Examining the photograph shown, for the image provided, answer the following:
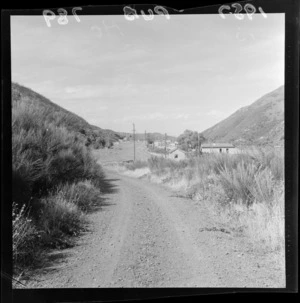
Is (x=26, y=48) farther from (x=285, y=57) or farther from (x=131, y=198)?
(x=285, y=57)

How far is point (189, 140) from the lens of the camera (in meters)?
3.68

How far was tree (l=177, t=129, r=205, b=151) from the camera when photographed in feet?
11.9

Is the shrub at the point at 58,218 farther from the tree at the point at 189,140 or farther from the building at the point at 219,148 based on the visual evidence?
the building at the point at 219,148

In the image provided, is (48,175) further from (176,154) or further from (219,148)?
(219,148)

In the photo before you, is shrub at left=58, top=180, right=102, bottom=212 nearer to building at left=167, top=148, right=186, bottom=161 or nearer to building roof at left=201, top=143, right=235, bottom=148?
building at left=167, top=148, right=186, bottom=161

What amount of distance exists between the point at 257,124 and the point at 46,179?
6.54 feet

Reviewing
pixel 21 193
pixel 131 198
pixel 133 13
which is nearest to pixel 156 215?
pixel 131 198

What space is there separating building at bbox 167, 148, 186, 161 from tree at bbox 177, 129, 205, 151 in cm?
5

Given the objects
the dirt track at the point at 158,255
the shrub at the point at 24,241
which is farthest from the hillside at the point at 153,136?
the shrub at the point at 24,241

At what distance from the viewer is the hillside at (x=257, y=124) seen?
355 cm

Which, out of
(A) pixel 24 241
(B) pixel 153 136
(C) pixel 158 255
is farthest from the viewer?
(B) pixel 153 136

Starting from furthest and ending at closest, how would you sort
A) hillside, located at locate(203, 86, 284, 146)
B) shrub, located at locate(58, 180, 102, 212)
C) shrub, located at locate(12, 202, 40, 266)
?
shrub, located at locate(58, 180, 102, 212), hillside, located at locate(203, 86, 284, 146), shrub, located at locate(12, 202, 40, 266)

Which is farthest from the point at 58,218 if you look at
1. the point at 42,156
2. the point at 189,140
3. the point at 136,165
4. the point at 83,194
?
the point at 189,140

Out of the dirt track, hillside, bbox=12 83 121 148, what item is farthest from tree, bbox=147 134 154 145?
the dirt track
